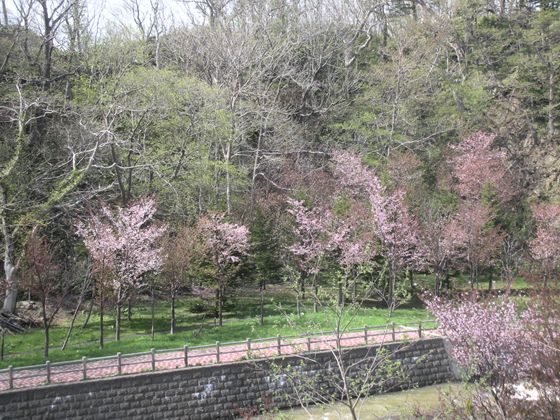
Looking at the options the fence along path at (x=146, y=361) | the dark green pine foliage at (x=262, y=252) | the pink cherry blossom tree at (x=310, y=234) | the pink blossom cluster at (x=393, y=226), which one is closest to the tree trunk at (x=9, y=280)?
the fence along path at (x=146, y=361)

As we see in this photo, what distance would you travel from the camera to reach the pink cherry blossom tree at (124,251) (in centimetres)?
2448

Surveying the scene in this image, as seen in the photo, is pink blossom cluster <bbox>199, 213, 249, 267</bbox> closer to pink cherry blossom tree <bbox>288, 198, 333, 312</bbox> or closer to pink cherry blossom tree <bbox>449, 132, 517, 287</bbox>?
pink cherry blossom tree <bbox>288, 198, 333, 312</bbox>

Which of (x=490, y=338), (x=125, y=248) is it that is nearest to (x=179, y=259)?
(x=125, y=248)

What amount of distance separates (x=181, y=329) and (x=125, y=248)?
17.2 ft

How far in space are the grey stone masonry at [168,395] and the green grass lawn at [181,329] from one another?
273 centimetres

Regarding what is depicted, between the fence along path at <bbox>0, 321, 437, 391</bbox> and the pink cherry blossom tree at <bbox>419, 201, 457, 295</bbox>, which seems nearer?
the fence along path at <bbox>0, 321, 437, 391</bbox>

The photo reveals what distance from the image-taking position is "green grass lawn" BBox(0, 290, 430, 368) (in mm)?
22594

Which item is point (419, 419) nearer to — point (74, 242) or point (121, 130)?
point (74, 242)

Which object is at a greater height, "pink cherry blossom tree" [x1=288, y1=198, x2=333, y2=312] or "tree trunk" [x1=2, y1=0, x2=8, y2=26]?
"tree trunk" [x1=2, y1=0, x2=8, y2=26]

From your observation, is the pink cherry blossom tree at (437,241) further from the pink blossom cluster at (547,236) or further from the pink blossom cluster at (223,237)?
the pink blossom cluster at (223,237)

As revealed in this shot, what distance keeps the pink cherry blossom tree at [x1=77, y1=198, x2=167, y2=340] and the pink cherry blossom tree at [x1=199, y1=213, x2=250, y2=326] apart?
3019 mm

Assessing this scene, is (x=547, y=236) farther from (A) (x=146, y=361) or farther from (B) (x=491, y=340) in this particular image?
(A) (x=146, y=361)

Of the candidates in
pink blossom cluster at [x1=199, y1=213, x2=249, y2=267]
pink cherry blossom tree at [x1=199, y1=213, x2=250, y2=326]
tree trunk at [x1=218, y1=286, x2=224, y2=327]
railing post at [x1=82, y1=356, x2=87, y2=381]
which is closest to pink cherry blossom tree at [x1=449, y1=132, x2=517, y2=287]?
pink blossom cluster at [x1=199, y1=213, x2=249, y2=267]

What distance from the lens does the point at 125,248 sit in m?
25.2
